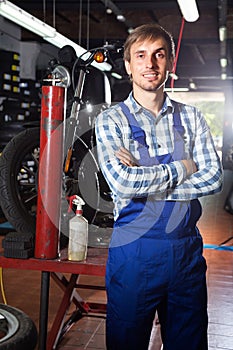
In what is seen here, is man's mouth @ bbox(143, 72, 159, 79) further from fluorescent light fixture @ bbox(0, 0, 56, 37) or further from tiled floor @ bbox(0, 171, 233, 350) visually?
fluorescent light fixture @ bbox(0, 0, 56, 37)

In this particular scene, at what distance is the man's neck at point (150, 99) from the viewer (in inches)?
78.7

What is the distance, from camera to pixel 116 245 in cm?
194

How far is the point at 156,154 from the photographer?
6.48ft

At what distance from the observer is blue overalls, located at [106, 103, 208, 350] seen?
187 centimetres

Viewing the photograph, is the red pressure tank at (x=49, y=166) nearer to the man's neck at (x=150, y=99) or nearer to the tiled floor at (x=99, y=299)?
the man's neck at (x=150, y=99)

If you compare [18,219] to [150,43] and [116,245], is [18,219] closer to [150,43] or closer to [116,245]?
[116,245]

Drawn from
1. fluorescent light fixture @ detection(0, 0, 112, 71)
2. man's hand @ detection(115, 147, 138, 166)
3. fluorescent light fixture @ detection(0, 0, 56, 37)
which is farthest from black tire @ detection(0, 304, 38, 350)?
fluorescent light fixture @ detection(0, 0, 56, 37)

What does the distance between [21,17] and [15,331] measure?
3871 millimetres

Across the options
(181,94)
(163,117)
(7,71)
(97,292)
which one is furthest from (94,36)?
(163,117)

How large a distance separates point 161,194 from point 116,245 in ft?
0.78

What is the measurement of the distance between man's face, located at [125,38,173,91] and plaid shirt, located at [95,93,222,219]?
0.28 feet

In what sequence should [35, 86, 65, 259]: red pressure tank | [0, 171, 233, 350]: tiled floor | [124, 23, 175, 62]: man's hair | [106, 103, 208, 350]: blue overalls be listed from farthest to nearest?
[0, 171, 233, 350]: tiled floor < [35, 86, 65, 259]: red pressure tank < [124, 23, 175, 62]: man's hair < [106, 103, 208, 350]: blue overalls

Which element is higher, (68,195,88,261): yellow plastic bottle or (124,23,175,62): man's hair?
(124,23,175,62): man's hair

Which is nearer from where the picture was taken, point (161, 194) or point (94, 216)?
point (161, 194)
